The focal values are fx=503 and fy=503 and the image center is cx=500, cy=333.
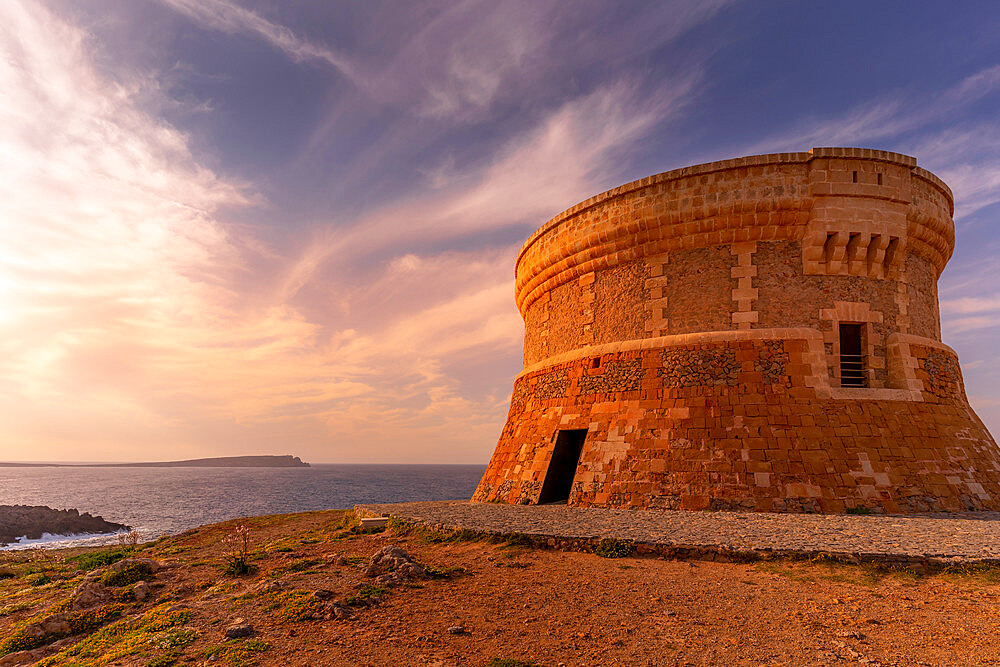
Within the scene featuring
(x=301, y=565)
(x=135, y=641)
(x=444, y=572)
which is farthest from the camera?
(x=301, y=565)

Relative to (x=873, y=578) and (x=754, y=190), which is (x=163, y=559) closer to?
(x=873, y=578)

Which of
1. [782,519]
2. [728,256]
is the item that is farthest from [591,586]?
[728,256]

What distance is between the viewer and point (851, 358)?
1210 centimetres

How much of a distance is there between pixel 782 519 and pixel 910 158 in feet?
30.7

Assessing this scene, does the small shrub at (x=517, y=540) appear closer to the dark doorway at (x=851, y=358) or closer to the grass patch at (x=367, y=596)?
the grass patch at (x=367, y=596)

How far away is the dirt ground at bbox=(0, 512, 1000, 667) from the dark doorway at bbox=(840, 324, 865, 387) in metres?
6.45

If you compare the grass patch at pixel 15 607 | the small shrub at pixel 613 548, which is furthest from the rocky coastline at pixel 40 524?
the small shrub at pixel 613 548

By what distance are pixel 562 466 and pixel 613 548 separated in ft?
20.6

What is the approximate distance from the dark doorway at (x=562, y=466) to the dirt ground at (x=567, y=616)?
4.94m

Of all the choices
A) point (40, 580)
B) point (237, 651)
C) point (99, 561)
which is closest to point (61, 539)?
point (99, 561)

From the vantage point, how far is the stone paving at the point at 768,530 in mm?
6949

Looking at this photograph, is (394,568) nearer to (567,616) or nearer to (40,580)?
(567,616)

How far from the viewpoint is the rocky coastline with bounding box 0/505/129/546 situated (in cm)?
2994

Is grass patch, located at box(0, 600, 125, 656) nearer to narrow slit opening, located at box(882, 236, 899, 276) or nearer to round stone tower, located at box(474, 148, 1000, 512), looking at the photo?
round stone tower, located at box(474, 148, 1000, 512)
